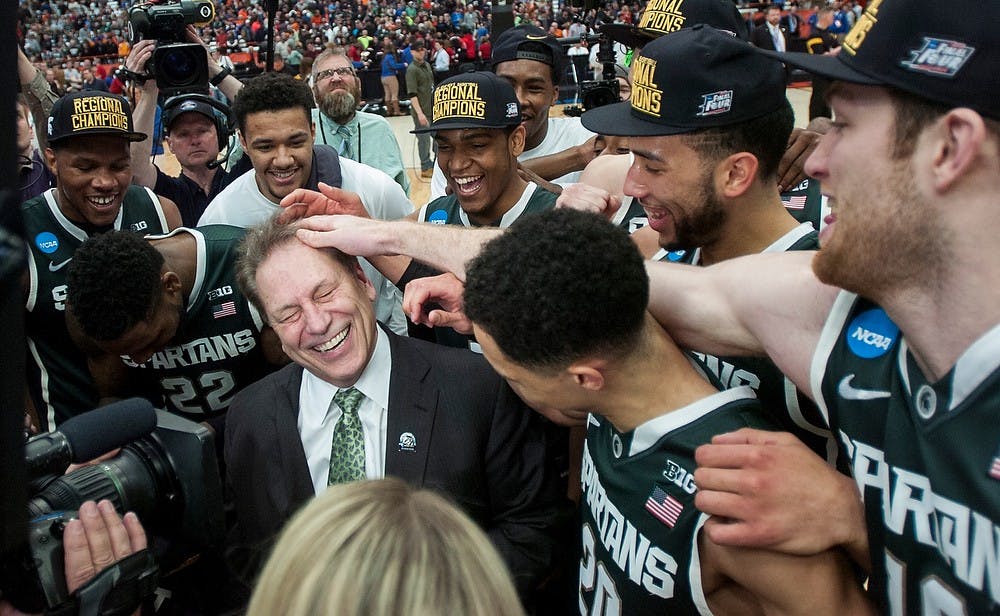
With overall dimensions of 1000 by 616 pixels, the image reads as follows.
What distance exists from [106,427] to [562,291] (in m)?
0.90

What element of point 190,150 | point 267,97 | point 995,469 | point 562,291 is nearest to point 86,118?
point 267,97

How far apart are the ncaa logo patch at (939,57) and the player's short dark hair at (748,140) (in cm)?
81

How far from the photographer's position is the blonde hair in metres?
1.06

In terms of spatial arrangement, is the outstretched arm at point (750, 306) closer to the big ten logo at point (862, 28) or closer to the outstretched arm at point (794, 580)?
the outstretched arm at point (794, 580)

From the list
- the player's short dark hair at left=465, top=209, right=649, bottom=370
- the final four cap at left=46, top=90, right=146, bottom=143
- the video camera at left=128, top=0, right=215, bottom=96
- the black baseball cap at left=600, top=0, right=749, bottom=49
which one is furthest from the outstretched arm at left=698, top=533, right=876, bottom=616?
the video camera at left=128, top=0, right=215, bottom=96

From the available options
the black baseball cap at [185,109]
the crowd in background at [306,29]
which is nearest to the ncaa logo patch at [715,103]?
the black baseball cap at [185,109]

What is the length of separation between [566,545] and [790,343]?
888 mm

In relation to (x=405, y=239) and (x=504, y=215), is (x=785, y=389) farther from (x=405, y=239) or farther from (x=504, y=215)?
(x=504, y=215)

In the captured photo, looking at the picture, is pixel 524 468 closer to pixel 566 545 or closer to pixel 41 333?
pixel 566 545

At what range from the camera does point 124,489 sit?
68.9 inches

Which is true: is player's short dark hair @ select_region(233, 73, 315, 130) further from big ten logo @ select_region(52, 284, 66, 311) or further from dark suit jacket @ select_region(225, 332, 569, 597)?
dark suit jacket @ select_region(225, 332, 569, 597)

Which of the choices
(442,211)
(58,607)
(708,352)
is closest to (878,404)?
(708,352)

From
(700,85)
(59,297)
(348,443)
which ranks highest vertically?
(700,85)

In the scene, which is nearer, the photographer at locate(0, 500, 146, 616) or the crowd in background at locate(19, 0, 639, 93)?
the photographer at locate(0, 500, 146, 616)
